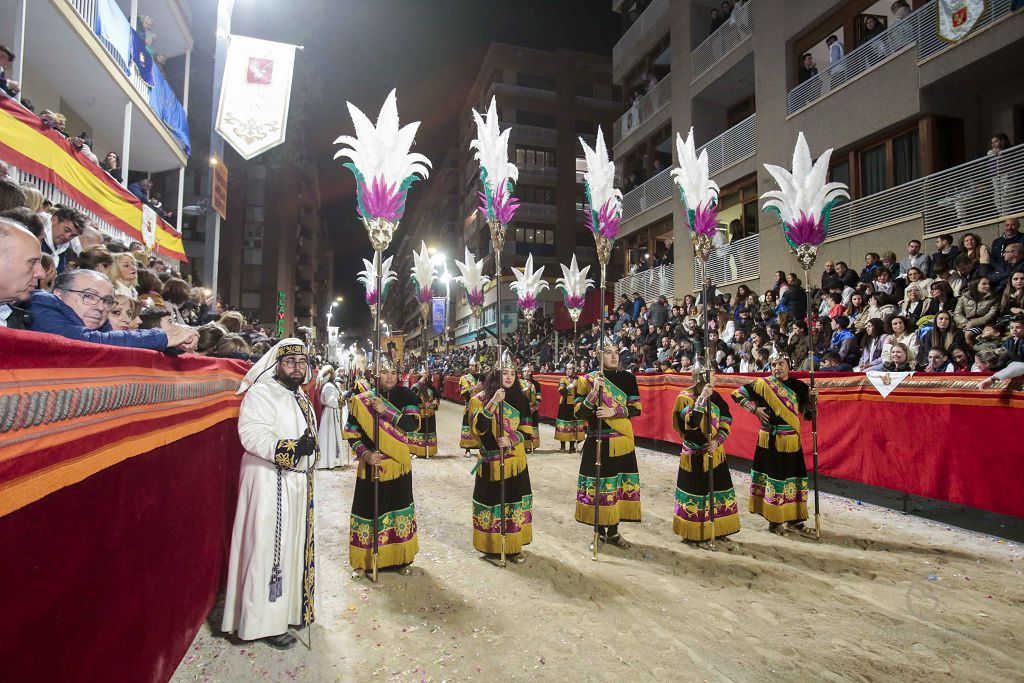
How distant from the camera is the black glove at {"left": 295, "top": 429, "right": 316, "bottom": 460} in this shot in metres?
3.61

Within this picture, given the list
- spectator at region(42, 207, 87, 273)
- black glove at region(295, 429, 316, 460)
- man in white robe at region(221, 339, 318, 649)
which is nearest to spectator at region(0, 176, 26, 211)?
spectator at region(42, 207, 87, 273)

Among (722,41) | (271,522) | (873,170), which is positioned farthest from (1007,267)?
(722,41)

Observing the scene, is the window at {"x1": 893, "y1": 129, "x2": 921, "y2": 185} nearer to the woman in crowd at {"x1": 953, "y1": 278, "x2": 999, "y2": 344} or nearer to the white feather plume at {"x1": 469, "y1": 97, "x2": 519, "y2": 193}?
the woman in crowd at {"x1": 953, "y1": 278, "x2": 999, "y2": 344}

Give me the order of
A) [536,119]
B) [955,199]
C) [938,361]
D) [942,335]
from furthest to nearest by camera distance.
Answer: [536,119] < [955,199] < [942,335] < [938,361]

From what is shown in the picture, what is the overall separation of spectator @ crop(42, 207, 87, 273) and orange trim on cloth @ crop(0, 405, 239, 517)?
2.89 m

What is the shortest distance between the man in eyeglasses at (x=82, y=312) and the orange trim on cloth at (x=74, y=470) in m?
0.42

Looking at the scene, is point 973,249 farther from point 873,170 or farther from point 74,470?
point 74,470

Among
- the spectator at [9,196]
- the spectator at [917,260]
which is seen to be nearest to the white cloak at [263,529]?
the spectator at [9,196]

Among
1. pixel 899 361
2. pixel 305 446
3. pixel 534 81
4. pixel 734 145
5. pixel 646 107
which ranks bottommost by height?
pixel 305 446

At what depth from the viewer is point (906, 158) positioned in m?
13.1

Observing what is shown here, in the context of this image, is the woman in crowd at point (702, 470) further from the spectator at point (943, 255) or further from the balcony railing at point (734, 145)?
the balcony railing at point (734, 145)

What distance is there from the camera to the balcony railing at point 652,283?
21.3 meters

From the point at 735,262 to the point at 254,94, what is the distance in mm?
14525

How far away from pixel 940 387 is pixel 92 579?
7.92 m
